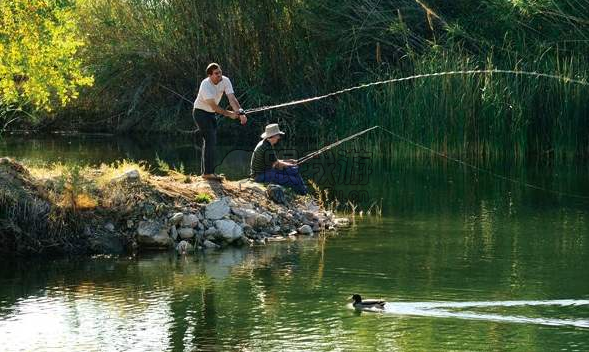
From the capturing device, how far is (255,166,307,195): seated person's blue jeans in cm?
1944

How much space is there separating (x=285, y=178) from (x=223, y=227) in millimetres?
2520

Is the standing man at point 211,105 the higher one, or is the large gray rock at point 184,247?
the standing man at point 211,105

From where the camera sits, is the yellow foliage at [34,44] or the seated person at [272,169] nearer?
the seated person at [272,169]

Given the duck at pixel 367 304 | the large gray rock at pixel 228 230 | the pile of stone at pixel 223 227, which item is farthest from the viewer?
the large gray rock at pixel 228 230

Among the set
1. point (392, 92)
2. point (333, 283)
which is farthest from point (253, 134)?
point (333, 283)

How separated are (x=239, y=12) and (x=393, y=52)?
4.77 meters

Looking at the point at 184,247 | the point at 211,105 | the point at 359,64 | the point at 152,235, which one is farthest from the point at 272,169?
the point at 359,64

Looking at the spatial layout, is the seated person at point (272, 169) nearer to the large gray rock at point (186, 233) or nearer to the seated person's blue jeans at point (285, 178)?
the seated person's blue jeans at point (285, 178)

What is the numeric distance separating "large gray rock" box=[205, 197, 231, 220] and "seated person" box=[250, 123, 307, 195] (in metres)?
1.75

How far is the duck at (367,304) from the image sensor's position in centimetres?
1297

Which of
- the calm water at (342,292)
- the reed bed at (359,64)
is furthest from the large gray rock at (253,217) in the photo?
the reed bed at (359,64)

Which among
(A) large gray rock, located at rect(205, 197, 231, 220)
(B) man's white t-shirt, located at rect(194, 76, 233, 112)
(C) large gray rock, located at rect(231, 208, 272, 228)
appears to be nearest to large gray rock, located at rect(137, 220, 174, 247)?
(A) large gray rock, located at rect(205, 197, 231, 220)

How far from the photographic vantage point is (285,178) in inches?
768

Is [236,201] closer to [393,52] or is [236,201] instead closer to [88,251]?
[88,251]
